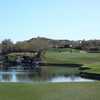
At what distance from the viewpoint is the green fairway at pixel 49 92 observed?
21.5 meters

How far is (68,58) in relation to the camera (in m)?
82.1

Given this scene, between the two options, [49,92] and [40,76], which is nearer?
[49,92]

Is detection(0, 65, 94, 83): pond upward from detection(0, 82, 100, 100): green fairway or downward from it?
downward

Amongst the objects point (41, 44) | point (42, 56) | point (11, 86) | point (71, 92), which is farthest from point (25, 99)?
point (41, 44)

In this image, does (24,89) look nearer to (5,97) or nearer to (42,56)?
(5,97)

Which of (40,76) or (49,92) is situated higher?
(49,92)

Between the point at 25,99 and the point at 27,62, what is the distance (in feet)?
191

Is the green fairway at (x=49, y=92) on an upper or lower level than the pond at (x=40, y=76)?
upper

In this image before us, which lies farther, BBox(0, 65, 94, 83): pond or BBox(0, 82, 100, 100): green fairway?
BBox(0, 65, 94, 83): pond

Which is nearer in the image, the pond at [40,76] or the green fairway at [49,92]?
the green fairway at [49,92]

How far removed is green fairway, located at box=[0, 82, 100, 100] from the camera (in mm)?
21516


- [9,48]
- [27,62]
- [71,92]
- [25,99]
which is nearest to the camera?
[25,99]

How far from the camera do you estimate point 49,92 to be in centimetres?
2352

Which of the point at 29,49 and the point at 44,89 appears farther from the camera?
the point at 29,49
